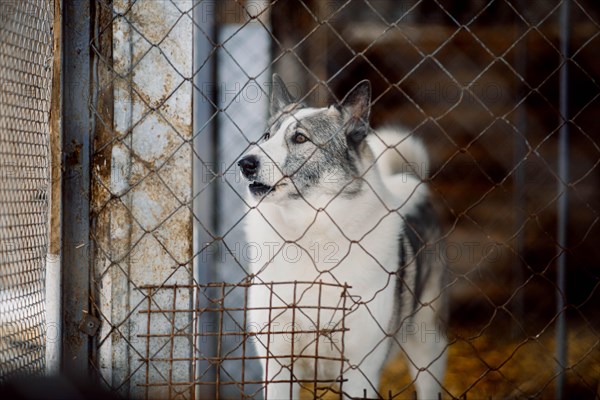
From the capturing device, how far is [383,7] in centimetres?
377

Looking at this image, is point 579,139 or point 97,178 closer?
point 97,178

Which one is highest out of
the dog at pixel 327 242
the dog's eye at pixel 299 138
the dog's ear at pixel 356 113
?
the dog's ear at pixel 356 113

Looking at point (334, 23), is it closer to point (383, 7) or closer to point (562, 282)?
point (383, 7)

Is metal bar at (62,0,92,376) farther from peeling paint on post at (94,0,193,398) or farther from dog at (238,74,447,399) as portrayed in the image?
dog at (238,74,447,399)

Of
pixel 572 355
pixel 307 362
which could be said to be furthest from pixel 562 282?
pixel 307 362

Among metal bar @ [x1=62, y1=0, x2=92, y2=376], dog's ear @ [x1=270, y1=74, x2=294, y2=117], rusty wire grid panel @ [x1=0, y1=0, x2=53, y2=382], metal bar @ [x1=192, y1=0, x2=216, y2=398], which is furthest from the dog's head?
rusty wire grid panel @ [x1=0, y1=0, x2=53, y2=382]

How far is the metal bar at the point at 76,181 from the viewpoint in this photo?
70.0 inches

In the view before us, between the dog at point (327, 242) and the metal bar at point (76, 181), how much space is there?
1.58 ft

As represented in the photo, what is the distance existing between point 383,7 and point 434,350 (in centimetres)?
211

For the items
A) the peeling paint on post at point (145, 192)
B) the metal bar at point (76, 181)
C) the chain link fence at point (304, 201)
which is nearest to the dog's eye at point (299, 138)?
the chain link fence at point (304, 201)

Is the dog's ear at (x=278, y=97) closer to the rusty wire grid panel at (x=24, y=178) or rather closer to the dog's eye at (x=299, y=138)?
the dog's eye at (x=299, y=138)

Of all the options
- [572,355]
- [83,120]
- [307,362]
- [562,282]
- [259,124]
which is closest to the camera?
[83,120]

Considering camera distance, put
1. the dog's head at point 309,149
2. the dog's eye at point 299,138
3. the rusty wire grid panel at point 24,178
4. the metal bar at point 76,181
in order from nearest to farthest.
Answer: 1. the rusty wire grid panel at point 24,178
2. the metal bar at point 76,181
3. the dog's head at point 309,149
4. the dog's eye at point 299,138

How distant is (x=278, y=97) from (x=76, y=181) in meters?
0.84
